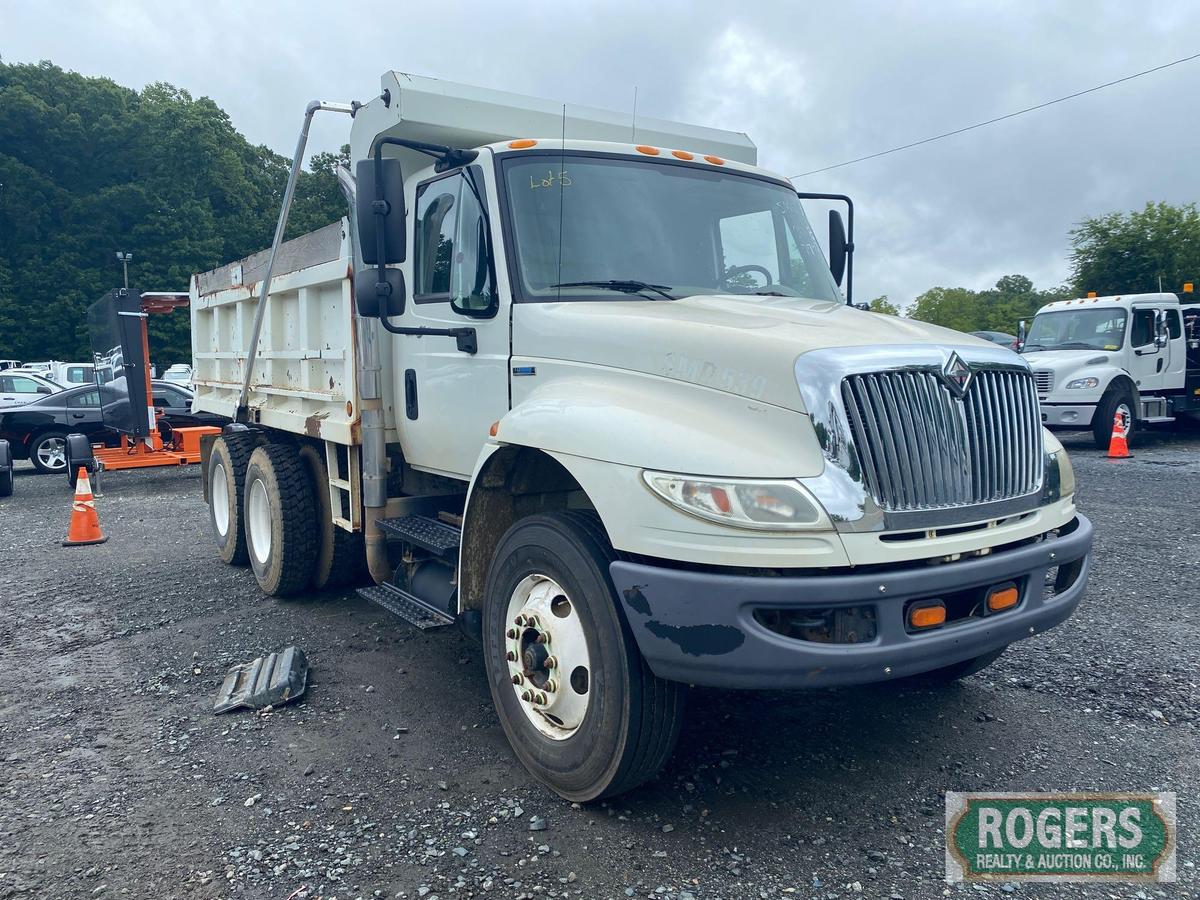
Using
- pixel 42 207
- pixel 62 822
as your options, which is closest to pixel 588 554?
pixel 62 822

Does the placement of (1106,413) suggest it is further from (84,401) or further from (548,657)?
(84,401)

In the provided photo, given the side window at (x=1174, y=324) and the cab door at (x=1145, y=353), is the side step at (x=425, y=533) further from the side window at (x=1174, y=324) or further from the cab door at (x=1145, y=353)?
the side window at (x=1174, y=324)

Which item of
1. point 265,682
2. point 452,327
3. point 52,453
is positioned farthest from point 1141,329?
point 52,453

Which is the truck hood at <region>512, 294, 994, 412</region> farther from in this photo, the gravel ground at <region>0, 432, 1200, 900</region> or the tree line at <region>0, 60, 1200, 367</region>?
the tree line at <region>0, 60, 1200, 367</region>

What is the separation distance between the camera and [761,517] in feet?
9.36

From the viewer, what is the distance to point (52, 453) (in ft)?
48.9

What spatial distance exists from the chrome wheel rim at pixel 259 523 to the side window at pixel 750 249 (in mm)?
3831

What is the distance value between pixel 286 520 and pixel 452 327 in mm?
2508

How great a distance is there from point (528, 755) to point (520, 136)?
10.1ft

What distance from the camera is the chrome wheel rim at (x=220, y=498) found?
7.42m

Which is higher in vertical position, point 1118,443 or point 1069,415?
point 1069,415

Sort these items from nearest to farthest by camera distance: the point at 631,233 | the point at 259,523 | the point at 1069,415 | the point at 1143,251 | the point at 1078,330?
the point at 631,233 < the point at 259,523 < the point at 1069,415 < the point at 1078,330 < the point at 1143,251

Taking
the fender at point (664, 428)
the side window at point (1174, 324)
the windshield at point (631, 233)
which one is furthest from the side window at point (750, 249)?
the side window at point (1174, 324)

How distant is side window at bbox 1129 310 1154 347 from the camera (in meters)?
15.4
